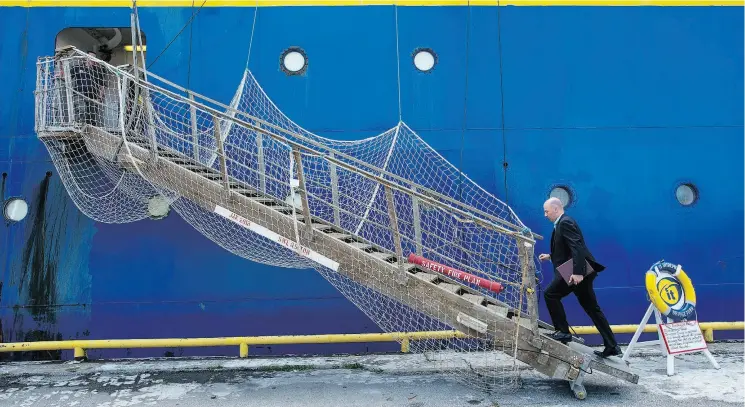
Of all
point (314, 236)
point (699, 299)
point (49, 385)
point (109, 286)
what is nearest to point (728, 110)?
point (699, 299)

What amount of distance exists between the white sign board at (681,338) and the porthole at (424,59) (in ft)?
12.6

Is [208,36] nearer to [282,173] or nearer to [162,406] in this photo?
[282,173]

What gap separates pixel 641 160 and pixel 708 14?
2114 millimetres

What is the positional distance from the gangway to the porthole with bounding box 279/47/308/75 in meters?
0.74

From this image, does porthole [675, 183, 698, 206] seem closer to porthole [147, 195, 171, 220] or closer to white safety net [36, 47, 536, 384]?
white safety net [36, 47, 536, 384]

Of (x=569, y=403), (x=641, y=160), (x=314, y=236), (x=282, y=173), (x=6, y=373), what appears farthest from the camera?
(x=641, y=160)

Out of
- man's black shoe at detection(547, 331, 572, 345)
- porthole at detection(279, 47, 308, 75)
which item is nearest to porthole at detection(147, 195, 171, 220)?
porthole at detection(279, 47, 308, 75)

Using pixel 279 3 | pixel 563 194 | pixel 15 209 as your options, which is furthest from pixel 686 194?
pixel 15 209

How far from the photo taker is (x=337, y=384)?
561 centimetres

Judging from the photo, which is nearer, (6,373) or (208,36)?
(6,373)

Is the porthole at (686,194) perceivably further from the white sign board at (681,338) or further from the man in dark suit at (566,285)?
the man in dark suit at (566,285)

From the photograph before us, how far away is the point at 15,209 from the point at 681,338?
290 inches

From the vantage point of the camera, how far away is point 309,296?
6.93 meters

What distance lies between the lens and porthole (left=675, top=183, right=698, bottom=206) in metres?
7.24
